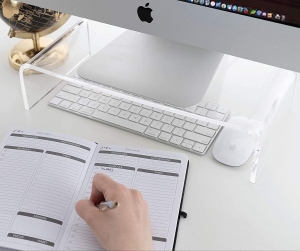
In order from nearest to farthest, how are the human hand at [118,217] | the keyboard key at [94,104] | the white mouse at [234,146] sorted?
the human hand at [118,217]
the white mouse at [234,146]
the keyboard key at [94,104]

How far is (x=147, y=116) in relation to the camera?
0.87 meters

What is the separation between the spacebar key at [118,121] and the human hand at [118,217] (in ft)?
0.60

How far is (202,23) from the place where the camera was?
73 centimetres

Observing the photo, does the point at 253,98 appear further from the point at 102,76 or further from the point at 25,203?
the point at 25,203

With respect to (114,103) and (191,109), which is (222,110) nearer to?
(191,109)

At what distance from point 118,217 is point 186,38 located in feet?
1.02

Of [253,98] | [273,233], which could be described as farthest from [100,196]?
[253,98]

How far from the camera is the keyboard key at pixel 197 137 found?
32.6 inches

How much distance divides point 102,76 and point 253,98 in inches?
11.6

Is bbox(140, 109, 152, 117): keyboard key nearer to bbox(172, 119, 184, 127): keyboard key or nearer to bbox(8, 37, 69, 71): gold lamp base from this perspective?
bbox(172, 119, 184, 127): keyboard key

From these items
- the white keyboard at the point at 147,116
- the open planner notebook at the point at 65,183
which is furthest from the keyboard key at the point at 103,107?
the open planner notebook at the point at 65,183

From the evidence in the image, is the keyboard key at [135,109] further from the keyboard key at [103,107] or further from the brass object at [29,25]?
the brass object at [29,25]

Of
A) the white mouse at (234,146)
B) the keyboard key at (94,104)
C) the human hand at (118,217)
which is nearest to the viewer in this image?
the human hand at (118,217)

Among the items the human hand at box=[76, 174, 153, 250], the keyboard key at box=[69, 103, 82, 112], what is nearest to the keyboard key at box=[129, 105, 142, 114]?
the keyboard key at box=[69, 103, 82, 112]
